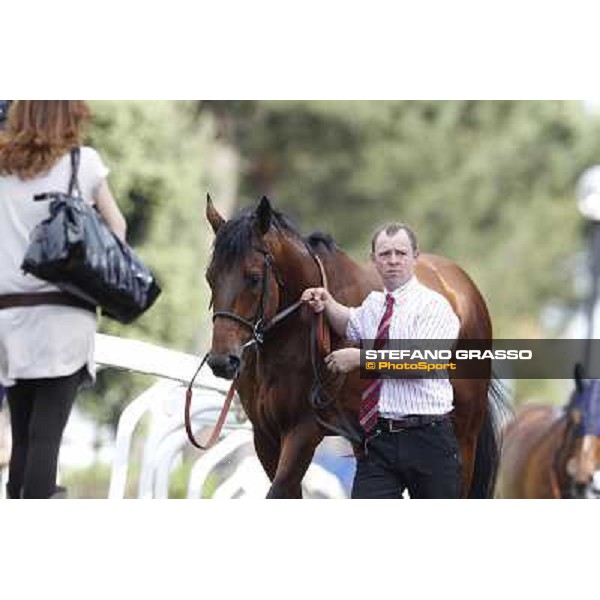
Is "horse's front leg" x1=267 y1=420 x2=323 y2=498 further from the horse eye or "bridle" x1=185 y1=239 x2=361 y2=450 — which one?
the horse eye

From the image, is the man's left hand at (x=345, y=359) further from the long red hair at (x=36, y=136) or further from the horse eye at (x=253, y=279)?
the long red hair at (x=36, y=136)

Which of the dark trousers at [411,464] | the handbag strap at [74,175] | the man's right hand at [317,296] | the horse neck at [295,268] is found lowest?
the dark trousers at [411,464]

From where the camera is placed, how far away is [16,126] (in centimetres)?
665

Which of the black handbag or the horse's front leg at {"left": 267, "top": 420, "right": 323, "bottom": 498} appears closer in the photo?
the black handbag

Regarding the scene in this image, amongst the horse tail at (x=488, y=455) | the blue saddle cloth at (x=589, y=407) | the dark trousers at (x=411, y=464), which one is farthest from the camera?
the horse tail at (x=488, y=455)

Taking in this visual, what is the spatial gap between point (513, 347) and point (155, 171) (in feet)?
5.98

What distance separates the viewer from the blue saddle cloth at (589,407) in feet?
24.0

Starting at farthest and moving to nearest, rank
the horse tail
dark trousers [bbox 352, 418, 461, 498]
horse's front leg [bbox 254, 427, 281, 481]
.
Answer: the horse tail → horse's front leg [bbox 254, 427, 281, 481] → dark trousers [bbox 352, 418, 461, 498]

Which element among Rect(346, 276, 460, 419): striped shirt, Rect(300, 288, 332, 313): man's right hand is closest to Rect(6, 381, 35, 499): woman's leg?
Rect(300, 288, 332, 313): man's right hand

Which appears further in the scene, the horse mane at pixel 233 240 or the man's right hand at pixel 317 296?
the man's right hand at pixel 317 296

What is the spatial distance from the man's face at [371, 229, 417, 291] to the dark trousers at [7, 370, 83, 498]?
1.32 m

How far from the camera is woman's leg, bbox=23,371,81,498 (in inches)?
252

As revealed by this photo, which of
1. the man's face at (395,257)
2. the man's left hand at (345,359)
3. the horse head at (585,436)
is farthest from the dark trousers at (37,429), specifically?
the horse head at (585,436)
